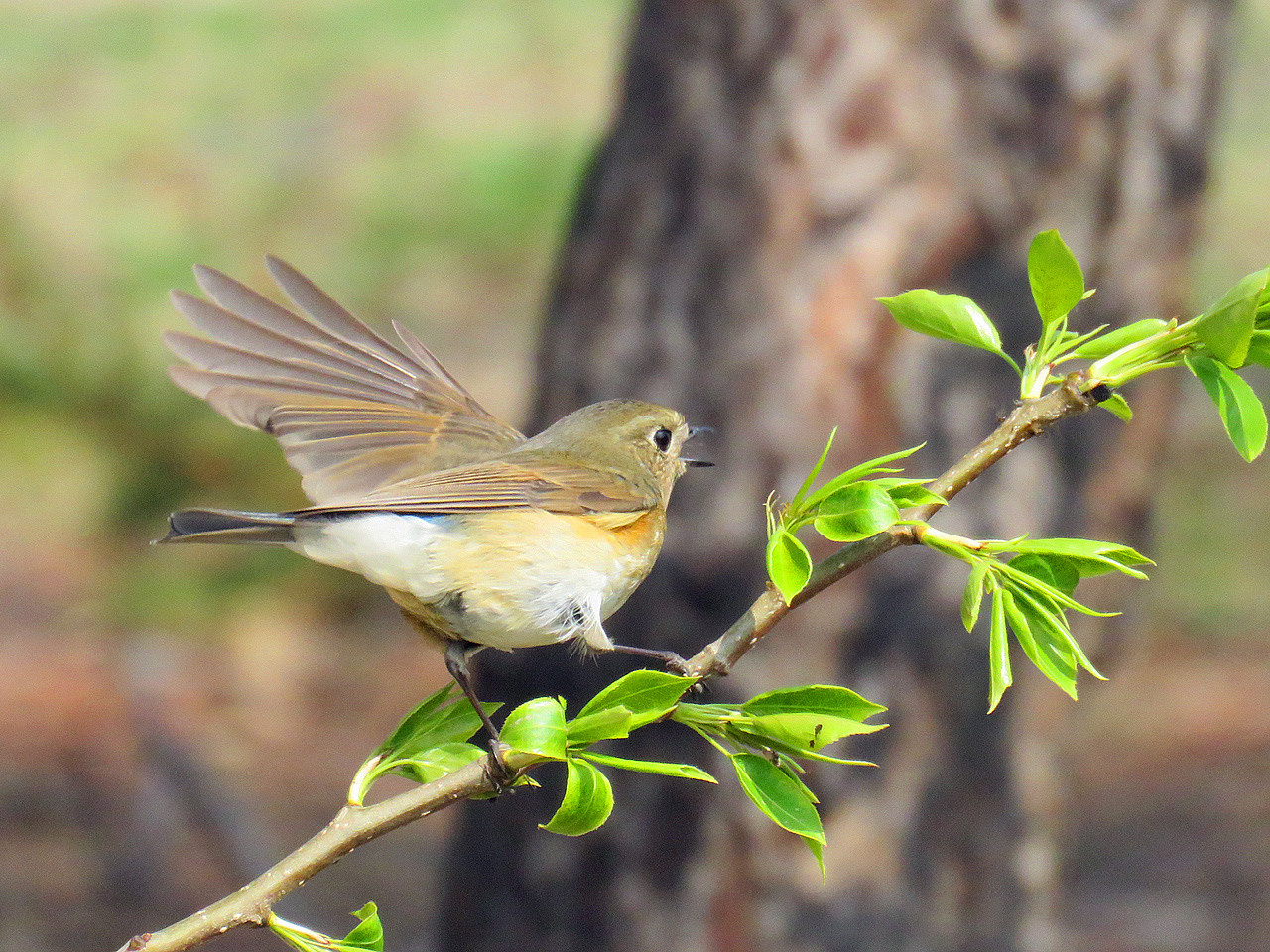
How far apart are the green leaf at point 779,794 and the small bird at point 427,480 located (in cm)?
73

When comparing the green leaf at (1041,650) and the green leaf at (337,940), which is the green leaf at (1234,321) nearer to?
the green leaf at (1041,650)

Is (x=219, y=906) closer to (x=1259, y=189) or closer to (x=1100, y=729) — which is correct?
(x=1100, y=729)

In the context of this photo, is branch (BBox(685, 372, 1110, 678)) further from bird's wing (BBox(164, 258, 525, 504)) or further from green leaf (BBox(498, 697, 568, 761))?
bird's wing (BBox(164, 258, 525, 504))

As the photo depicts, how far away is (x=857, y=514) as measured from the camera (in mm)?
1239

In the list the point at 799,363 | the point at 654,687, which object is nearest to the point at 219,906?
the point at 654,687

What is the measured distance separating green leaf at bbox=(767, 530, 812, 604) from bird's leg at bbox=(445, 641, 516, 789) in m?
0.33

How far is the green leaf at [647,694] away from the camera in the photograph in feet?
4.01

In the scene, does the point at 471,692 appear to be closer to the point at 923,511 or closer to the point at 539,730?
the point at 539,730

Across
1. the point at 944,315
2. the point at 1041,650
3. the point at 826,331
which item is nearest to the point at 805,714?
the point at 1041,650

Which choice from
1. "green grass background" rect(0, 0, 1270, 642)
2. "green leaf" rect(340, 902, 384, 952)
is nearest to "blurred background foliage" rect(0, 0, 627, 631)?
"green grass background" rect(0, 0, 1270, 642)

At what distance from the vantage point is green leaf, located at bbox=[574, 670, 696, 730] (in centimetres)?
122

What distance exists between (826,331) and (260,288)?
630cm

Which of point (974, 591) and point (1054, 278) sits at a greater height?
point (1054, 278)

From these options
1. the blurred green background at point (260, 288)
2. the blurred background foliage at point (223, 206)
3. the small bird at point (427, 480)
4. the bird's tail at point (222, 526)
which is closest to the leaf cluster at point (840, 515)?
the small bird at point (427, 480)
